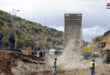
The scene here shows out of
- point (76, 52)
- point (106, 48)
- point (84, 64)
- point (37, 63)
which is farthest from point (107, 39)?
point (37, 63)

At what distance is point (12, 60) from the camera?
19734 millimetres

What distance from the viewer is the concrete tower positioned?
34.2m

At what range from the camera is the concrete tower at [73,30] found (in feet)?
112

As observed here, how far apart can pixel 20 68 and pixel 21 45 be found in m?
46.7

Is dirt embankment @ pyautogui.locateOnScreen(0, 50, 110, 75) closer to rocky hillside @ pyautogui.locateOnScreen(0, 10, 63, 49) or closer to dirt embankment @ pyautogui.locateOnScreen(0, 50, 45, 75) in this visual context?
dirt embankment @ pyautogui.locateOnScreen(0, 50, 45, 75)

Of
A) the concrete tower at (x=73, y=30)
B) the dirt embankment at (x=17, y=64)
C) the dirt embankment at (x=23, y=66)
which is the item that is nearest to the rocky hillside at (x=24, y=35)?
the concrete tower at (x=73, y=30)

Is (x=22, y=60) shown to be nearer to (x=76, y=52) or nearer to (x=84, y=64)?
(x=84, y=64)

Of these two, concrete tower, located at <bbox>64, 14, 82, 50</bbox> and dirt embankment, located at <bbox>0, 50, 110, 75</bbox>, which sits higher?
concrete tower, located at <bbox>64, 14, 82, 50</bbox>

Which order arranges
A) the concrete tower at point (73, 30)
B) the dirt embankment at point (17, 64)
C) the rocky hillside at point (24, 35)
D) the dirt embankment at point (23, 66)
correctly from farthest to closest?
the rocky hillside at point (24, 35), the concrete tower at point (73, 30), the dirt embankment at point (23, 66), the dirt embankment at point (17, 64)

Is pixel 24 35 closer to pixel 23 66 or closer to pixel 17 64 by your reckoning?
pixel 23 66

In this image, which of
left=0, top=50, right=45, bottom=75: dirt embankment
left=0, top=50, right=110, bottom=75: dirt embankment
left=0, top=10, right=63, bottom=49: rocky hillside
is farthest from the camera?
left=0, top=10, right=63, bottom=49: rocky hillside

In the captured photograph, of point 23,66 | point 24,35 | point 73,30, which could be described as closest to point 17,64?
point 23,66

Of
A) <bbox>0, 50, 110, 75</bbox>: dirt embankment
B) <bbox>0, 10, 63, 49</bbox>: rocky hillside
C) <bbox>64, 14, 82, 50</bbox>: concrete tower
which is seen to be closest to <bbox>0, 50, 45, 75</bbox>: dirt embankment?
<bbox>0, 50, 110, 75</bbox>: dirt embankment

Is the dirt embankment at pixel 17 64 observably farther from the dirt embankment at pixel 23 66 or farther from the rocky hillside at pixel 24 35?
the rocky hillside at pixel 24 35
